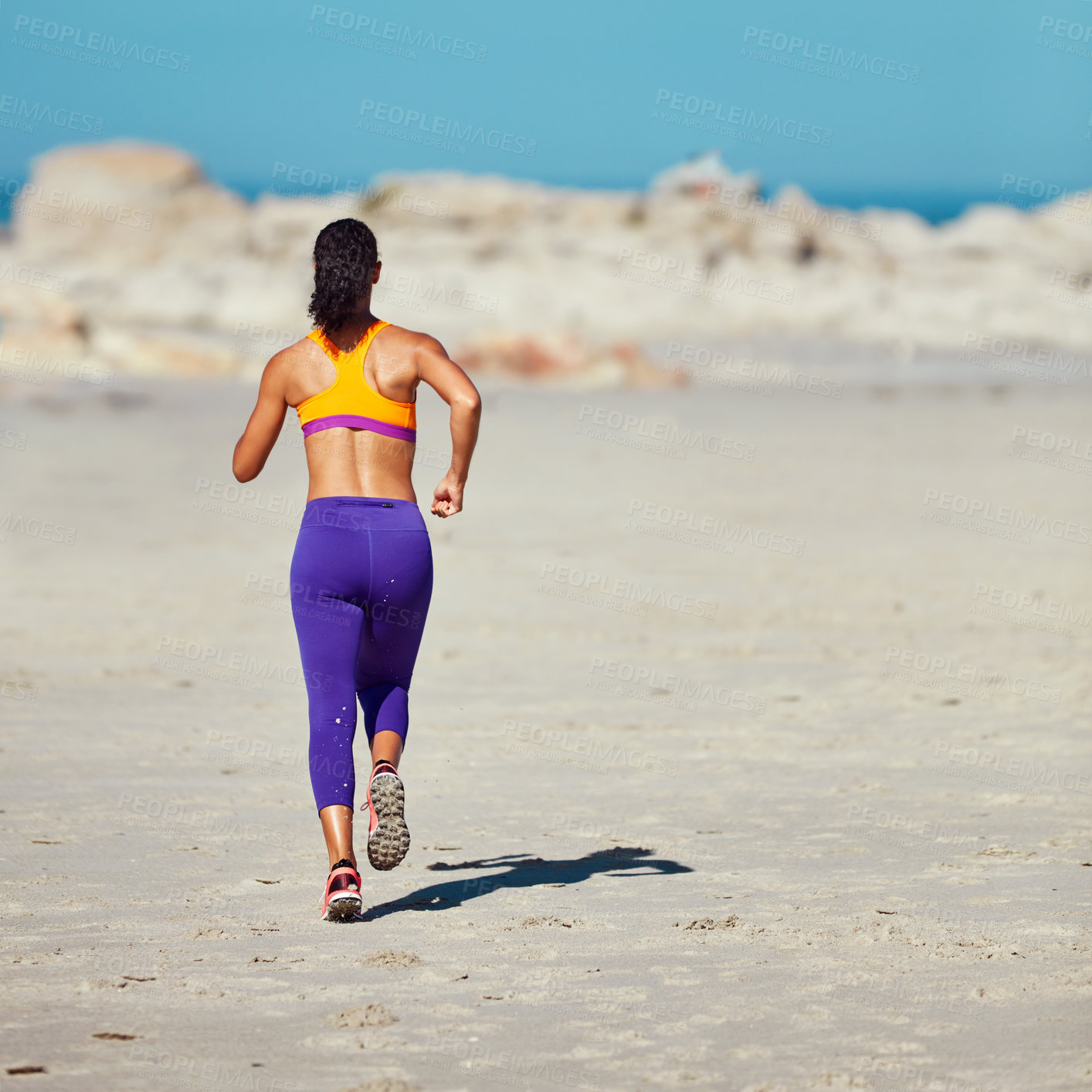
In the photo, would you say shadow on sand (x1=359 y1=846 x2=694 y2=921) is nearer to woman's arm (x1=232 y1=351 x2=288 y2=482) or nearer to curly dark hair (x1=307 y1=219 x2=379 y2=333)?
woman's arm (x1=232 y1=351 x2=288 y2=482)

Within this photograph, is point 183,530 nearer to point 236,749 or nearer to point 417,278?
point 236,749

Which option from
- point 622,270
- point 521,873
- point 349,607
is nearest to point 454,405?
point 349,607

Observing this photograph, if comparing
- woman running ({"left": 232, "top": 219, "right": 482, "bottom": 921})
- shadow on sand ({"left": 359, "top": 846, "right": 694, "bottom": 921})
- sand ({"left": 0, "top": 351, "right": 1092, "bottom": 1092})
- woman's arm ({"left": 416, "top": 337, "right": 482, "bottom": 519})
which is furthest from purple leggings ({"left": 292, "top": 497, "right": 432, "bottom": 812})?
sand ({"left": 0, "top": 351, "right": 1092, "bottom": 1092})

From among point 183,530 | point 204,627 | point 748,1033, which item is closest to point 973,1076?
point 748,1033

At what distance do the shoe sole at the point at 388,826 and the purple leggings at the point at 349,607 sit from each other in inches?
7.3

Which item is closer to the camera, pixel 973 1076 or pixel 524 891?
pixel 973 1076

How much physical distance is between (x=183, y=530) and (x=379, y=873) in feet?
24.1

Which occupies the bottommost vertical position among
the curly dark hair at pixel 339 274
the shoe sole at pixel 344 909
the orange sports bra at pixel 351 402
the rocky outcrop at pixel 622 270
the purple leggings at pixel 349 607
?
the shoe sole at pixel 344 909

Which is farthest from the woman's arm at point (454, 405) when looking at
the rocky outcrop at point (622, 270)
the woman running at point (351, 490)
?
the rocky outcrop at point (622, 270)

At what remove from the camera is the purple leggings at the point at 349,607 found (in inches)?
160

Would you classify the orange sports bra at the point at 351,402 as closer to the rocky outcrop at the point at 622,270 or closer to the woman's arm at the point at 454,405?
the woman's arm at the point at 454,405

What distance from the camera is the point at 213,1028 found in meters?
3.23

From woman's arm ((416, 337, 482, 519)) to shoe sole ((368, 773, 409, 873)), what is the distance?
2.52ft

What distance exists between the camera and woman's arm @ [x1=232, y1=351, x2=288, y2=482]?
4.09 meters
